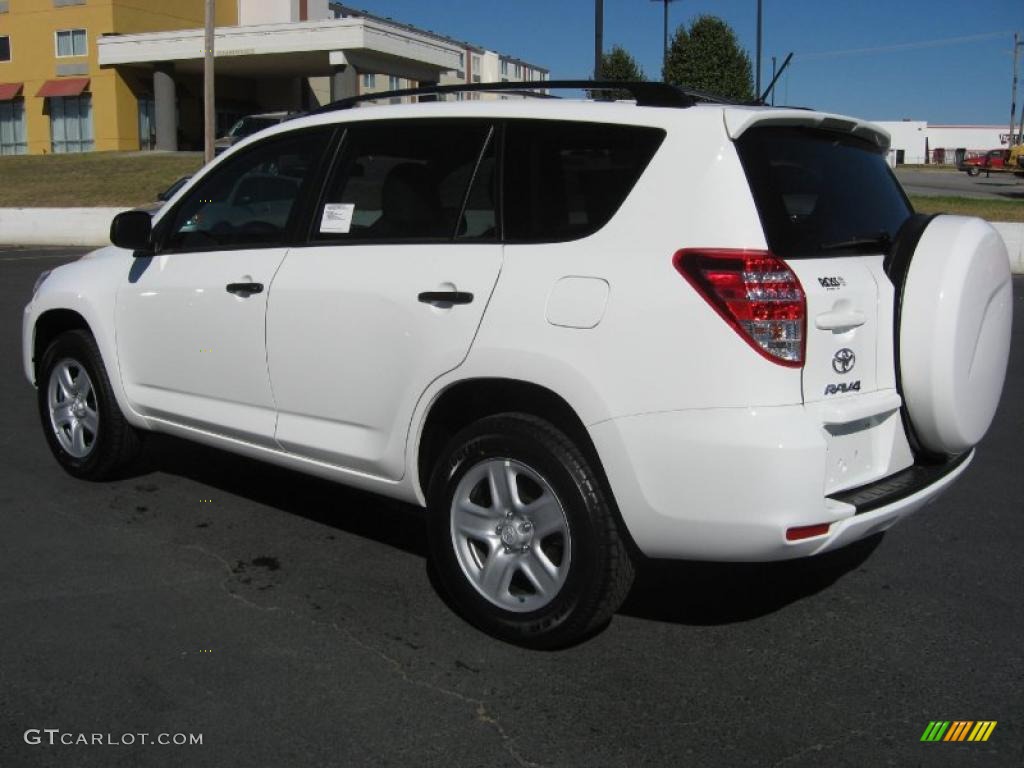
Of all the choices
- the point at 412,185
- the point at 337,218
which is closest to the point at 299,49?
the point at 337,218

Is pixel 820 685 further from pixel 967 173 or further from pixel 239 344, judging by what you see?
pixel 967 173

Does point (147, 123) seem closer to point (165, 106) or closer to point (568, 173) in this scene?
point (165, 106)

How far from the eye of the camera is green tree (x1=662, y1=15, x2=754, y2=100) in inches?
1859

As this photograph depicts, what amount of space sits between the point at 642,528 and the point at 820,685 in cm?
79

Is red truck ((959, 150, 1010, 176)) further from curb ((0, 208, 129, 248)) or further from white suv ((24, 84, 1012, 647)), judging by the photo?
white suv ((24, 84, 1012, 647))

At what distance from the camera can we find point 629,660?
3.56 m

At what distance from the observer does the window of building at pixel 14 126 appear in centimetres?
5125

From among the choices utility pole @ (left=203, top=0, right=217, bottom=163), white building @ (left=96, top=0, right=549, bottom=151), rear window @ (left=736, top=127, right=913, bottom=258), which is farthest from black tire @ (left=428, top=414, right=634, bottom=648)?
white building @ (left=96, top=0, right=549, bottom=151)

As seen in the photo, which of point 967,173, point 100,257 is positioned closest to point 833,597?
point 100,257

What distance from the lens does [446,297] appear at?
3684 millimetres

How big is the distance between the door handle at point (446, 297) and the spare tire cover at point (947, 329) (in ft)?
4.78

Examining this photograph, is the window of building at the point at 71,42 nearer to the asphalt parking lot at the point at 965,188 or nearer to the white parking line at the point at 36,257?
the white parking line at the point at 36,257

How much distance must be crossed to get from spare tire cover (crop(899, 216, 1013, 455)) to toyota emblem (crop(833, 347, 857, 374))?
270 mm

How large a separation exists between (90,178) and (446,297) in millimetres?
33841
